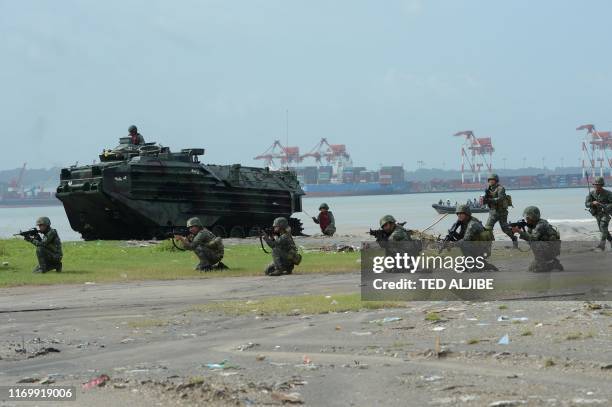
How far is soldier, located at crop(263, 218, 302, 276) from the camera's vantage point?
22.6 metres

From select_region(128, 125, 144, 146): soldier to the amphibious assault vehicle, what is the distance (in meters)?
0.19

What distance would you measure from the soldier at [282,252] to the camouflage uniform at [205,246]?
1.70 meters

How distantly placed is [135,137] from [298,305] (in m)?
28.6

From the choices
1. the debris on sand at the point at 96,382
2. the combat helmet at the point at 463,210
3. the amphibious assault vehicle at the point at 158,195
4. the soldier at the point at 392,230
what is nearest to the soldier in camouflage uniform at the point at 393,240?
the soldier at the point at 392,230

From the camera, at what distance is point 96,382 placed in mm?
10102

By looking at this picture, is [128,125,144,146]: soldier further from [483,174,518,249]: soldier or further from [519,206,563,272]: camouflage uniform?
[519,206,563,272]: camouflage uniform

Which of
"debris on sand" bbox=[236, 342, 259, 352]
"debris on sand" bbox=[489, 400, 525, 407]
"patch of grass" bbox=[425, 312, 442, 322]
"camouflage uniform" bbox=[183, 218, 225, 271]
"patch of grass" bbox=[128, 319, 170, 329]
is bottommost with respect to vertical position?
"debris on sand" bbox=[489, 400, 525, 407]

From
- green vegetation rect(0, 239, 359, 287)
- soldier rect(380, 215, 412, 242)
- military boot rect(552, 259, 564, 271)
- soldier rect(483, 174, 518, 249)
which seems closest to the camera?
military boot rect(552, 259, 564, 271)

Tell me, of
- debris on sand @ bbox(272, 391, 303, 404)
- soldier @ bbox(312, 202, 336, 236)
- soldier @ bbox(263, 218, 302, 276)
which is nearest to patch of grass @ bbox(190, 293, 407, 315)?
soldier @ bbox(263, 218, 302, 276)

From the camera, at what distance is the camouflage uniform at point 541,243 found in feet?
60.2

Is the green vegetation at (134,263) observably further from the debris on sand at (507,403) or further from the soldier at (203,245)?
the debris on sand at (507,403)

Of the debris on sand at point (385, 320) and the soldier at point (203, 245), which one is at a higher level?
the soldier at point (203, 245)

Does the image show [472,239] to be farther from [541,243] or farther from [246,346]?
[246,346]

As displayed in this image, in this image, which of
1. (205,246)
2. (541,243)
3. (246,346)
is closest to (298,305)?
(246,346)
